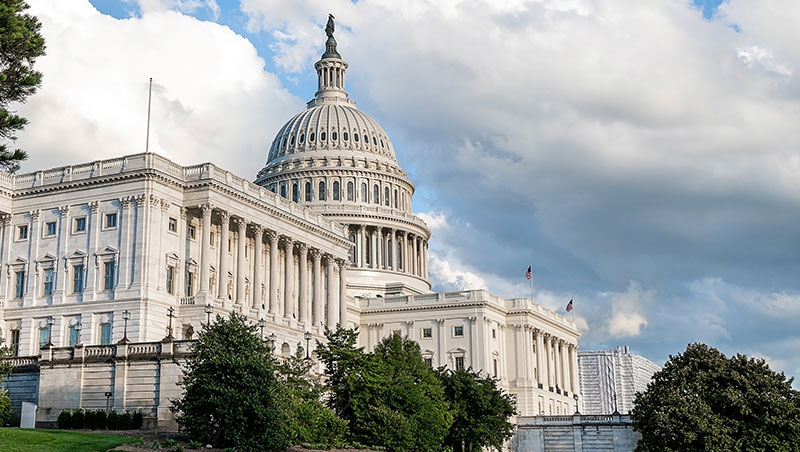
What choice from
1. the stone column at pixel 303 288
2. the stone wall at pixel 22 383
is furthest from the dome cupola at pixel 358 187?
the stone wall at pixel 22 383

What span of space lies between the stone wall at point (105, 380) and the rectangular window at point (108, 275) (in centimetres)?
1812

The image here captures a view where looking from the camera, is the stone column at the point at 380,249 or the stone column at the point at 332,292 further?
the stone column at the point at 380,249

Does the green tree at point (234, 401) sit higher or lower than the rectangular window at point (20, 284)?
lower

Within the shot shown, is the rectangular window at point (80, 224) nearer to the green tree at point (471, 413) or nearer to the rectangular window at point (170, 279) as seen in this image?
the rectangular window at point (170, 279)

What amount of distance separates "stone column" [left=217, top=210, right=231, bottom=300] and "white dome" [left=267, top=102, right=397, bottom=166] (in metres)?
69.1

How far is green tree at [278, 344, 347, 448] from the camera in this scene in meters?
59.2

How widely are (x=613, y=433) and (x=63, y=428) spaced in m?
57.4

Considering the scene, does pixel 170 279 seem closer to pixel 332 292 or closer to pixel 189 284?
pixel 189 284

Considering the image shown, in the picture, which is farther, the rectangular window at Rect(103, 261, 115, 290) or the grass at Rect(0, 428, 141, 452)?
the rectangular window at Rect(103, 261, 115, 290)

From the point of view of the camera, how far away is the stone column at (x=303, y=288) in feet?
353

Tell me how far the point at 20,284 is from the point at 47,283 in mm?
3060

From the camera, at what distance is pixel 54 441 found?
172 feet

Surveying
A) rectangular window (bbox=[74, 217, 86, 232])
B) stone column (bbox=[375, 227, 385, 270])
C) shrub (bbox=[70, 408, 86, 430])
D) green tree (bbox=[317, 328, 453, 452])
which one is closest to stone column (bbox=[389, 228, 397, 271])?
stone column (bbox=[375, 227, 385, 270])

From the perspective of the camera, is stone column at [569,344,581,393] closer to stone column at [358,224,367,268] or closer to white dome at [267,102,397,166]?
stone column at [358,224,367,268]
